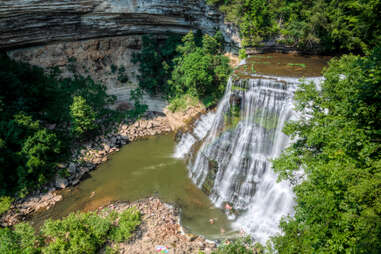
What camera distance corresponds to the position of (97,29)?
23625 mm

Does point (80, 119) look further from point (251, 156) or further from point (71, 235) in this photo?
point (251, 156)

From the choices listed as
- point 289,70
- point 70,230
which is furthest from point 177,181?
point 289,70

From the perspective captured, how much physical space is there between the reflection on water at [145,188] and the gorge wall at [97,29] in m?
7.90

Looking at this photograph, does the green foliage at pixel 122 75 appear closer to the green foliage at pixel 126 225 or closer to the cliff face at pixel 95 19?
the cliff face at pixel 95 19

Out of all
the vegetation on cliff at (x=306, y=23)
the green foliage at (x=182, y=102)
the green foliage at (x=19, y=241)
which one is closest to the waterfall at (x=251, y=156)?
the green foliage at (x=182, y=102)

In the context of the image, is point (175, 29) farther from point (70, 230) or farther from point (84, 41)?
point (70, 230)

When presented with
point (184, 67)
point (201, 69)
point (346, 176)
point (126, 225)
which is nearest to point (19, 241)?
point (126, 225)

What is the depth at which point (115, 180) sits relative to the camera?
18.2 meters

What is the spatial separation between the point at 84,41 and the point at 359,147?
1041 inches

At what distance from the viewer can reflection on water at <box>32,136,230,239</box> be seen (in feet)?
47.9

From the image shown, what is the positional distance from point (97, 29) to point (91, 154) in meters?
12.8

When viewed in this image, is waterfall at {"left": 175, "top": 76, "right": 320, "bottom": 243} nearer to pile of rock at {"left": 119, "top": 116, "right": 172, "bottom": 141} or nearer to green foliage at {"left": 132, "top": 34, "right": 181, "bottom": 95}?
pile of rock at {"left": 119, "top": 116, "right": 172, "bottom": 141}

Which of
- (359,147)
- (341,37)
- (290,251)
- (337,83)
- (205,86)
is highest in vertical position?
(341,37)

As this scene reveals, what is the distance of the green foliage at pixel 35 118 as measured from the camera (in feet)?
54.2
